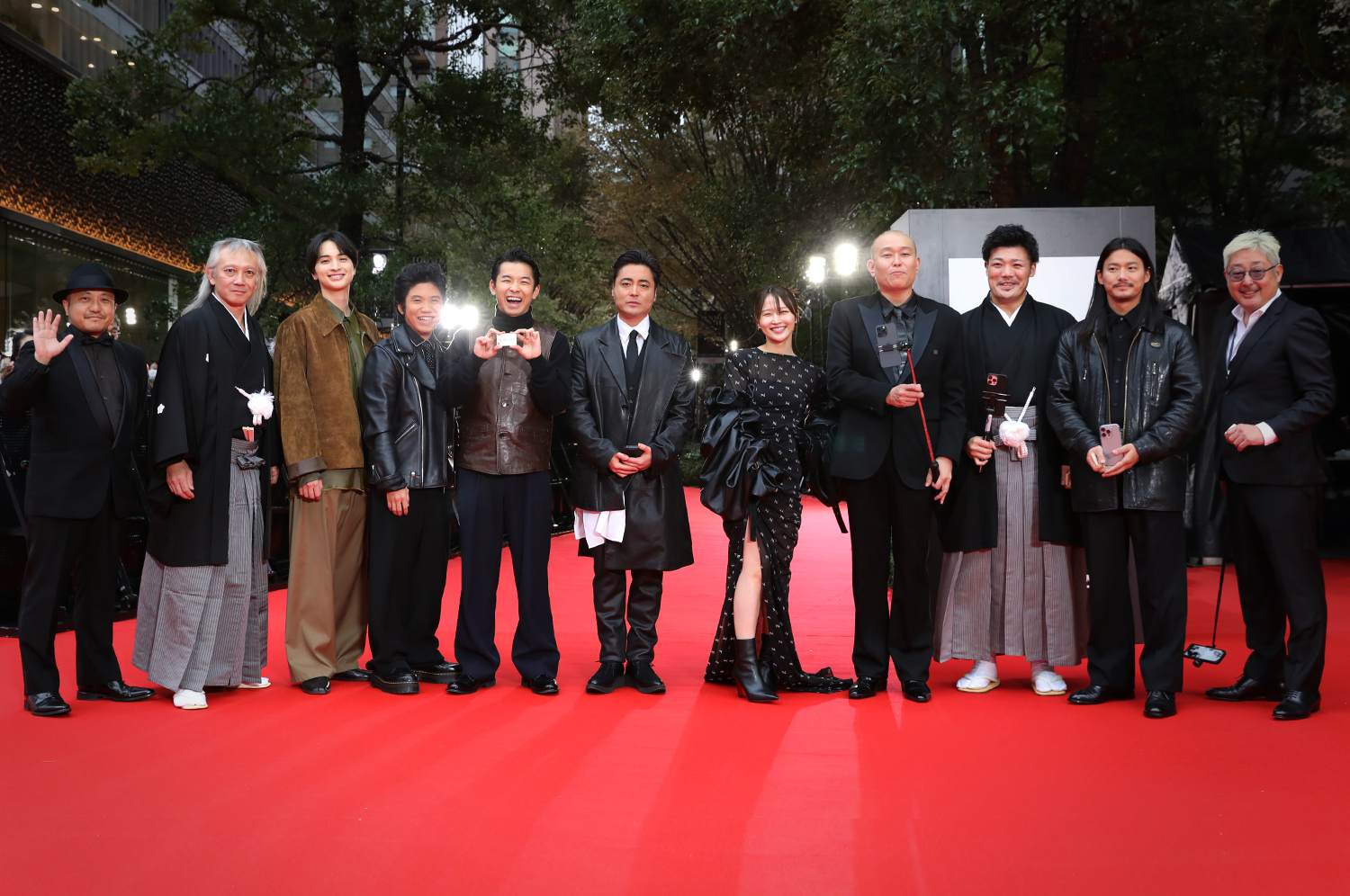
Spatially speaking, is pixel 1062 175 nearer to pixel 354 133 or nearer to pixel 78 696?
pixel 78 696

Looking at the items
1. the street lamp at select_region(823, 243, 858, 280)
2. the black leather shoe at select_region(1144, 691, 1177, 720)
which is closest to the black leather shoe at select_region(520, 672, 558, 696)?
the black leather shoe at select_region(1144, 691, 1177, 720)

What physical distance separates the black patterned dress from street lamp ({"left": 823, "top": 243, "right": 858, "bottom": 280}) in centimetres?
782

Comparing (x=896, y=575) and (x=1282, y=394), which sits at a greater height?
→ (x=1282, y=394)

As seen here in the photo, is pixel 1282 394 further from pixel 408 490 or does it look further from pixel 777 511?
pixel 408 490

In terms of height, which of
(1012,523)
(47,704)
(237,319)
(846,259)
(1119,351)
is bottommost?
(47,704)

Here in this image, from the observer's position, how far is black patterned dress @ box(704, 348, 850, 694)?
415cm

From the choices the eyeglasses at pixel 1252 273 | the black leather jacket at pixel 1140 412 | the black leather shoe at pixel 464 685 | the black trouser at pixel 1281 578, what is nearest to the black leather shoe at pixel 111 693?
the black leather shoe at pixel 464 685

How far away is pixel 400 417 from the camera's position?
4.29 metres

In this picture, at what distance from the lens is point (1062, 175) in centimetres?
841

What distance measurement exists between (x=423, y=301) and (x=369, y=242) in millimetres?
10049

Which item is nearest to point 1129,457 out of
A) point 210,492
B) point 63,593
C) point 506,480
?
point 506,480

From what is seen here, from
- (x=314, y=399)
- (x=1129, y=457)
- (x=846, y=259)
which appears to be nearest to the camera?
(x=1129, y=457)

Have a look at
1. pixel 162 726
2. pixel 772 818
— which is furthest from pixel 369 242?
pixel 772 818

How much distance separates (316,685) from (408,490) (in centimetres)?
84
